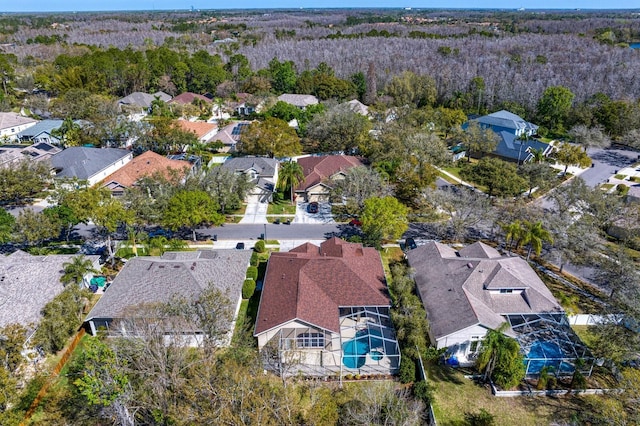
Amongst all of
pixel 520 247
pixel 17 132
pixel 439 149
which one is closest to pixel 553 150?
pixel 439 149

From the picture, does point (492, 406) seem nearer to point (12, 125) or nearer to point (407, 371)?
point (407, 371)

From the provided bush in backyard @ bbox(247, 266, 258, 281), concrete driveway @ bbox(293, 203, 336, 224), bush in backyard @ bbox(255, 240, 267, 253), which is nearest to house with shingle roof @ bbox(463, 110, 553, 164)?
concrete driveway @ bbox(293, 203, 336, 224)

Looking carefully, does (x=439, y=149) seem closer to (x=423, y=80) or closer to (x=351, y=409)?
(x=351, y=409)

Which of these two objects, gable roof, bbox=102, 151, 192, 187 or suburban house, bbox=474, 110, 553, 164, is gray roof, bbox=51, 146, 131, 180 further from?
suburban house, bbox=474, 110, 553, 164

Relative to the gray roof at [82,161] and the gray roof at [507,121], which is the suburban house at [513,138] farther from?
the gray roof at [82,161]

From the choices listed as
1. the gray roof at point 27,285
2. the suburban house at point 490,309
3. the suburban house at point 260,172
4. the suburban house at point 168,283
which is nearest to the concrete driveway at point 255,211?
the suburban house at point 260,172

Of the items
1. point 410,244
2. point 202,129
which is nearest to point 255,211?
point 410,244
